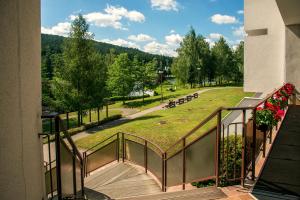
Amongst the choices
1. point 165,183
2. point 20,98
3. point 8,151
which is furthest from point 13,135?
point 165,183

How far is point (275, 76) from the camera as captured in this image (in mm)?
12586

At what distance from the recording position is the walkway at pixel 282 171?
3906mm

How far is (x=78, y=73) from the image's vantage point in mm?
24984

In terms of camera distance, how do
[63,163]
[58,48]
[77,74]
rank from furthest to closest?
[58,48] → [77,74] → [63,163]

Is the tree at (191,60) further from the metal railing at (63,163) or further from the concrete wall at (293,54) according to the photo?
the metal railing at (63,163)

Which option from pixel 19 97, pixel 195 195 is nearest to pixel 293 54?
pixel 195 195

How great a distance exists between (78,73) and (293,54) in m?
18.4

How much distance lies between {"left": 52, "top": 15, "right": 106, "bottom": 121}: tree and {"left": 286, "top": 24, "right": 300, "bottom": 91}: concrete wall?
698 inches

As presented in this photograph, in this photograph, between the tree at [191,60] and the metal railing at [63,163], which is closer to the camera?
the metal railing at [63,163]

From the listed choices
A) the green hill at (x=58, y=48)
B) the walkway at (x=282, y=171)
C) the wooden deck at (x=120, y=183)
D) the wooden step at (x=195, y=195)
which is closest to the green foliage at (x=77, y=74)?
the wooden deck at (x=120, y=183)

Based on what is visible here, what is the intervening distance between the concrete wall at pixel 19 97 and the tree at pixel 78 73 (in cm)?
2234

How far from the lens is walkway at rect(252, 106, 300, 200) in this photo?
154 inches

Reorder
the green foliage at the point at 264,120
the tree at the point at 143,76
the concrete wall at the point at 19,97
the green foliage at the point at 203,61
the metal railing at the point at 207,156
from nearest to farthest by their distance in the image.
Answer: the concrete wall at the point at 19,97, the metal railing at the point at 207,156, the green foliage at the point at 264,120, the tree at the point at 143,76, the green foliage at the point at 203,61

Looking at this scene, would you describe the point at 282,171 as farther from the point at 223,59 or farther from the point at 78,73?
the point at 223,59
